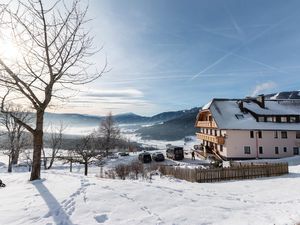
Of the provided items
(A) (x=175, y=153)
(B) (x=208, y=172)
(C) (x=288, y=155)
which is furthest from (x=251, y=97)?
(B) (x=208, y=172)

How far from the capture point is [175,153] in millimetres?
47062

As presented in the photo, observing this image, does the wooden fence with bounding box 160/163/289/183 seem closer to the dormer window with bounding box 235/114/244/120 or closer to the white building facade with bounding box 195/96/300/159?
the white building facade with bounding box 195/96/300/159

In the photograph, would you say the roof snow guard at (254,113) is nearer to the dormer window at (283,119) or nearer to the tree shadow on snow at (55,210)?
the dormer window at (283,119)

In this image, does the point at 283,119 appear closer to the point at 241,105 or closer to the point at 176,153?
the point at 241,105

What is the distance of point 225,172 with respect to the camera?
22516 mm

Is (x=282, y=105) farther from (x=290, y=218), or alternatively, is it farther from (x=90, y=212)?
(x=90, y=212)

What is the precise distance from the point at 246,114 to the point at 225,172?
961 inches

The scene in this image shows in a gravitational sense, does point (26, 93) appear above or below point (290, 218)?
above

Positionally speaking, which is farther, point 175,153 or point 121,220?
point 175,153

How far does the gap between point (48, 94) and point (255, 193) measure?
11772 mm

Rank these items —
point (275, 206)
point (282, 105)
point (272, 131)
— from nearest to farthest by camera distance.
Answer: point (275, 206), point (272, 131), point (282, 105)

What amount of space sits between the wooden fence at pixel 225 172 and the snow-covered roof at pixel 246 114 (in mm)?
17229

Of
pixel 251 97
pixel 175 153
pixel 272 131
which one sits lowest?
pixel 175 153

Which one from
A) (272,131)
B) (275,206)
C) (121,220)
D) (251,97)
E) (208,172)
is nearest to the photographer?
(121,220)
